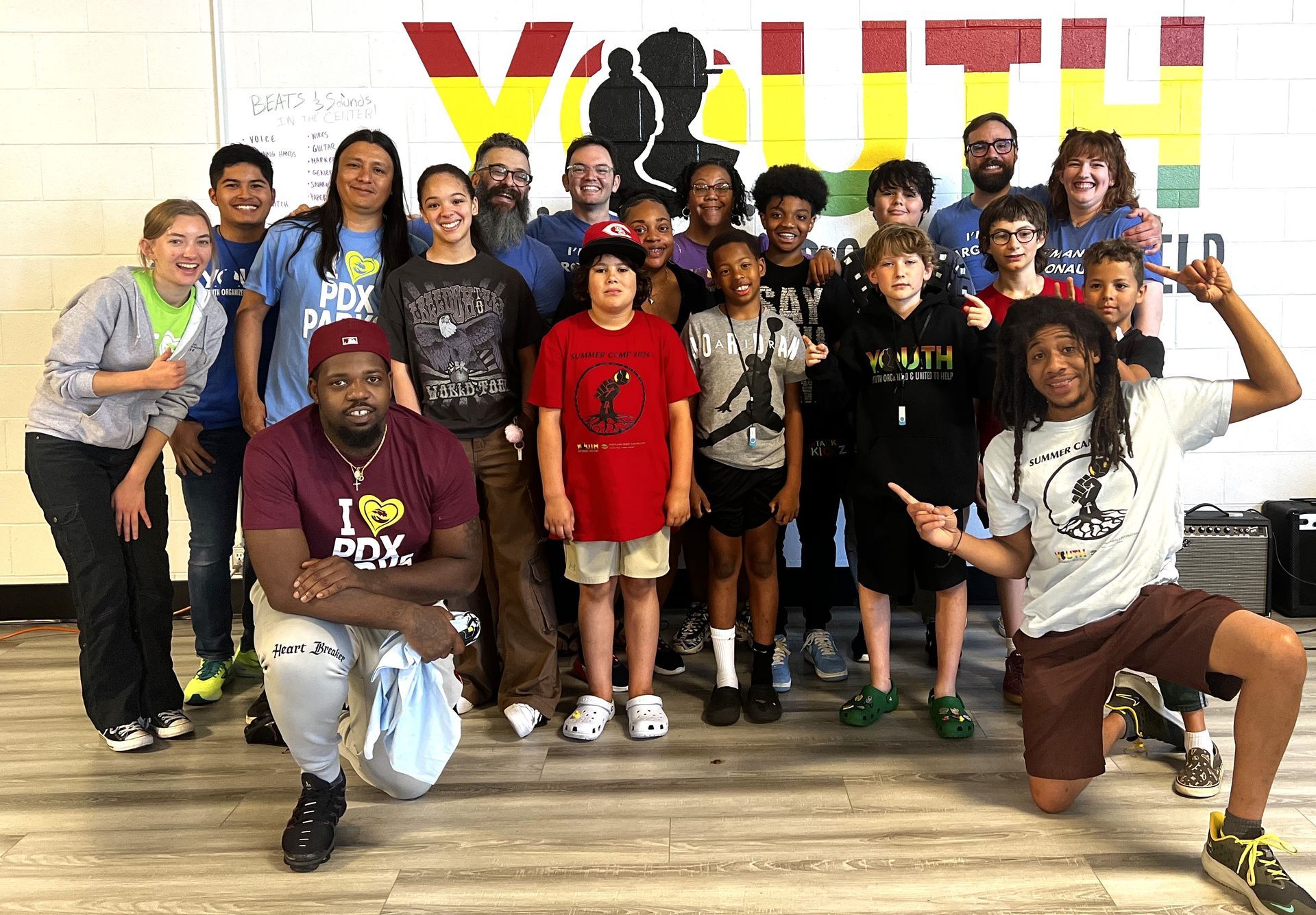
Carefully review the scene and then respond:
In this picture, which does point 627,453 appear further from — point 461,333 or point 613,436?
point 461,333

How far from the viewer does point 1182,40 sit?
3875 mm

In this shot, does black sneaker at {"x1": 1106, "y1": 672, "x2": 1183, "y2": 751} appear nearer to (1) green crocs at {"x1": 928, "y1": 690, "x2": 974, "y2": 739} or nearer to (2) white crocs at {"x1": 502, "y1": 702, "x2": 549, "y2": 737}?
(1) green crocs at {"x1": 928, "y1": 690, "x2": 974, "y2": 739}

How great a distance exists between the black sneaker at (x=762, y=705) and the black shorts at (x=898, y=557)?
415 millimetres

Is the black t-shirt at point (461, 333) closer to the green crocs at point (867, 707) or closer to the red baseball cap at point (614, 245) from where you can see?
the red baseball cap at point (614, 245)

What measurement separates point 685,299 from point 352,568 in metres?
1.37

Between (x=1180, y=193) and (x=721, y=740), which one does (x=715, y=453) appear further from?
(x=1180, y=193)

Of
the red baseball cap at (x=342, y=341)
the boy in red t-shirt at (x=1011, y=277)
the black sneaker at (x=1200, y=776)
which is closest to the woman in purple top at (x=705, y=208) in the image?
the boy in red t-shirt at (x=1011, y=277)

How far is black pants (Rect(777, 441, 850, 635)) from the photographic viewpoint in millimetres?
3314

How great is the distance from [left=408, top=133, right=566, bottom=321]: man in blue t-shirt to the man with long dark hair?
0.64ft

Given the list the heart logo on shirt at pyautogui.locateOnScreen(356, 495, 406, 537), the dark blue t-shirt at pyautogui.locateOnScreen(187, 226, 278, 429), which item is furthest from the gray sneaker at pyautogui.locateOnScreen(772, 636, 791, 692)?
the dark blue t-shirt at pyautogui.locateOnScreen(187, 226, 278, 429)

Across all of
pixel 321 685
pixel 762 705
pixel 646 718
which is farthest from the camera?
pixel 762 705

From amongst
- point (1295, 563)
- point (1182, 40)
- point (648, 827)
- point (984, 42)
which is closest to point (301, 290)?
point (648, 827)

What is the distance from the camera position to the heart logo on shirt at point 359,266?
288 centimetres

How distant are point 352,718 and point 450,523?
0.50 m
